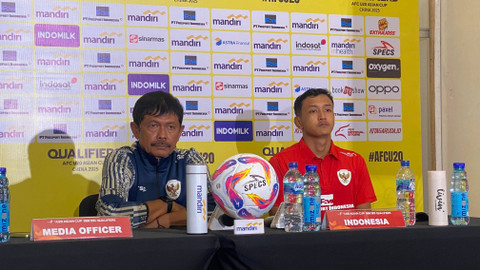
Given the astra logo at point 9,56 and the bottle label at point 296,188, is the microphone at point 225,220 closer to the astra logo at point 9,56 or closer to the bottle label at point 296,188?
the bottle label at point 296,188

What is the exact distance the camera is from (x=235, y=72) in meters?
4.07

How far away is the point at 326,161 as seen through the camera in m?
3.23

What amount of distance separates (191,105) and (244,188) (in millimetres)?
2135

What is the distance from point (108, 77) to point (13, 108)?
25.0 inches

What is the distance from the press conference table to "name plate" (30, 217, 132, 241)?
45mm

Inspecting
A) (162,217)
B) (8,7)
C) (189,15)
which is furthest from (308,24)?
(162,217)

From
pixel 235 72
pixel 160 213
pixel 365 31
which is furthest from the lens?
pixel 365 31

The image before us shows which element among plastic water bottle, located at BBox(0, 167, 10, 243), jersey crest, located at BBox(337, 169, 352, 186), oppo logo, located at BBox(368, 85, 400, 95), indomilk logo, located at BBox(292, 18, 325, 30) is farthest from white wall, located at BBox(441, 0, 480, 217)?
plastic water bottle, located at BBox(0, 167, 10, 243)

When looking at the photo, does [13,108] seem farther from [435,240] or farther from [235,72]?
[435,240]

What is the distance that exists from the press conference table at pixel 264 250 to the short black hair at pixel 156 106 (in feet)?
3.02

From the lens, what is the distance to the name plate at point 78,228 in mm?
1732

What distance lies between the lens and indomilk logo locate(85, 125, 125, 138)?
378 centimetres

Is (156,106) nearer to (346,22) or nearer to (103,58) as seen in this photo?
(103,58)

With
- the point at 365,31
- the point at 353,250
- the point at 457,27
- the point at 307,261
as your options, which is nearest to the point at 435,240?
the point at 353,250
